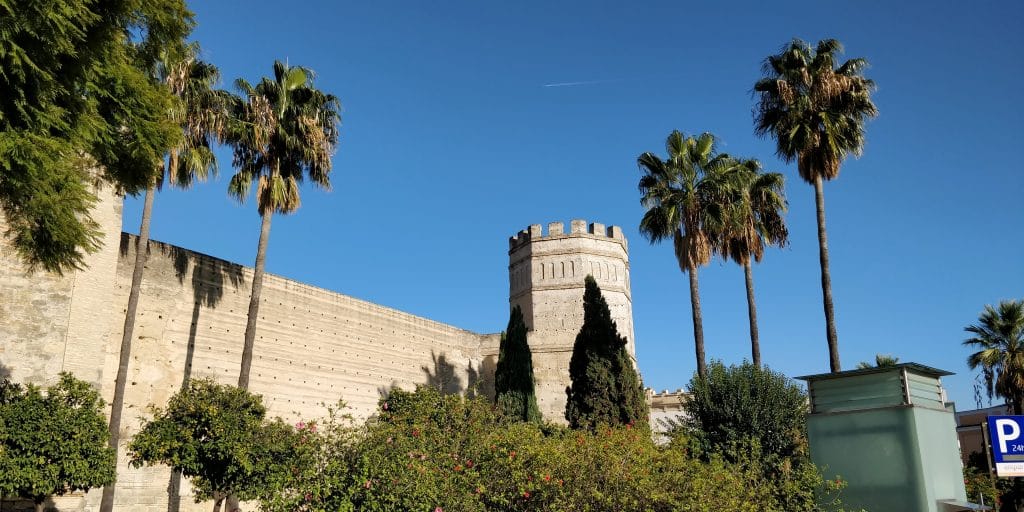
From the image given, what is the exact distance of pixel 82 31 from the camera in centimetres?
902

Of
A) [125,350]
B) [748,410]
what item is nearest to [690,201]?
[748,410]

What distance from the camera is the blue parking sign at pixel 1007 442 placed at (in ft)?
33.4

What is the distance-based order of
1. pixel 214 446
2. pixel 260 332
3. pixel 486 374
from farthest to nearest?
pixel 486 374, pixel 260 332, pixel 214 446

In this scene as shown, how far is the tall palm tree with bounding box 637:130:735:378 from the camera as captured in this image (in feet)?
66.8

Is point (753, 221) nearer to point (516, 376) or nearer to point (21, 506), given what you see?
point (516, 376)

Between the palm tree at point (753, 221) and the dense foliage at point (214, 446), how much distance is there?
12437 mm

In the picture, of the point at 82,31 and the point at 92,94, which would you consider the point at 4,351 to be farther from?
the point at 82,31

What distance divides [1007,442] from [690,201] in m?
11.2

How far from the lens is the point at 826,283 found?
1822cm

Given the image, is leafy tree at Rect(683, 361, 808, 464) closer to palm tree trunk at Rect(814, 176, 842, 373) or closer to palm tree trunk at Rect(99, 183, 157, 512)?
palm tree trunk at Rect(814, 176, 842, 373)

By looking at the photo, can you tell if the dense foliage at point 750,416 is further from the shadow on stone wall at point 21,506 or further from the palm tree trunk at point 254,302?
the shadow on stone wall at point 21,506

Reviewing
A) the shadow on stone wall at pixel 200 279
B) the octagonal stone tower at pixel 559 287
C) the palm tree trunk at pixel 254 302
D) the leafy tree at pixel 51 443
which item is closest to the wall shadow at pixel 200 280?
the shadow on stone wall at pixel 200 279

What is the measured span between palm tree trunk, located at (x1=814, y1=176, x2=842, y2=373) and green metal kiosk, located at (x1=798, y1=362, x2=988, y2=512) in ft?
18.2

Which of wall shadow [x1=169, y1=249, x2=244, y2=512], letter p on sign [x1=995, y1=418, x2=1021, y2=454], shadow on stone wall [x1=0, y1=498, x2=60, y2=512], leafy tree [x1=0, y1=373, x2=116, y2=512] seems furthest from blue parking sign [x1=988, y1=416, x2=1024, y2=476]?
wall shadow [x1=169, y1=249, x2=244, y2=512]
